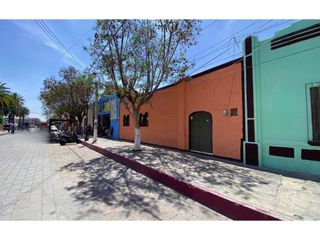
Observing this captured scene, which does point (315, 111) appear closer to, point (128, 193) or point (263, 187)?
point (263, 187)

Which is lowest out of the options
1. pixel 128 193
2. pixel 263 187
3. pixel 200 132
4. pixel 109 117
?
pixel 128 193

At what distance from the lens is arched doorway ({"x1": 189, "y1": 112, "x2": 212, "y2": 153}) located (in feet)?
30.4

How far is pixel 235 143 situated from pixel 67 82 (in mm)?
21773

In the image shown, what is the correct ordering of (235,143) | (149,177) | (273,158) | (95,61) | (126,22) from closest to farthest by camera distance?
(149,177) → (273,158) → (235,143) → (126,22) → (95,61)

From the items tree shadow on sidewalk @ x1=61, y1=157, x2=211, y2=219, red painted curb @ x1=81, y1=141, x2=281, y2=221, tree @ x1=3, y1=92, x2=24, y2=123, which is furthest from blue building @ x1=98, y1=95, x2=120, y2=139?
tree @ x1=3, y1=92, x2=24, y2=123

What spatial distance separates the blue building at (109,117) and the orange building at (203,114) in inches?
269

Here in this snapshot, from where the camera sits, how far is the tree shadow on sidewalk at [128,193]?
142 inches

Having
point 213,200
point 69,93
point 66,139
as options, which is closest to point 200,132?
point 213,200

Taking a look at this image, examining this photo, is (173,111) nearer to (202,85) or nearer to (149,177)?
(202,85)

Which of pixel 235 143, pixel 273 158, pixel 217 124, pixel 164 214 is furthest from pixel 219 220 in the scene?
pixel 217 124

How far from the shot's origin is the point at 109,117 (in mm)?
21797

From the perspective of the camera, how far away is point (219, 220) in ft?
10.6

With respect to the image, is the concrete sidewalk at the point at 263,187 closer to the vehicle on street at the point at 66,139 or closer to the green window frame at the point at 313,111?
the green window frame at the point at 313,111

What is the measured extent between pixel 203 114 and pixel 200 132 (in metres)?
0.96
